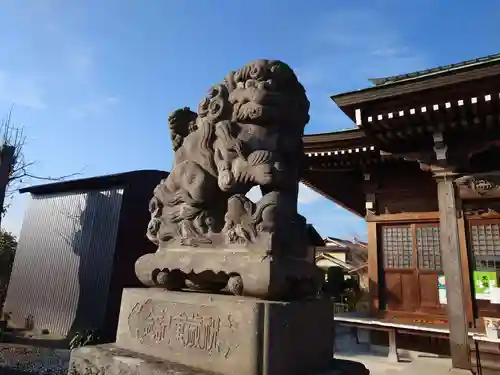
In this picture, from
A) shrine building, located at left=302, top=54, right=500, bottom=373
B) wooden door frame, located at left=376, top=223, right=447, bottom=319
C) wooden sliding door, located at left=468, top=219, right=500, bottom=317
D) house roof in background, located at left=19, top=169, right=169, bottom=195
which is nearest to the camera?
shrine building, located at left=302, top=54, right=500, bottom=373

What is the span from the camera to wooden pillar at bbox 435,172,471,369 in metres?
4.66

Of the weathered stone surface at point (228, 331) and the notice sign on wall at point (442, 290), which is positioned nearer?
the weathered stone surface at point (228, 331)

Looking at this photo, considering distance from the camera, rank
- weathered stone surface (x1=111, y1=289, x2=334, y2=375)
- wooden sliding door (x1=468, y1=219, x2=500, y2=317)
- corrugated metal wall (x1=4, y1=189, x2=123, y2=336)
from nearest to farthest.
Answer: weathered stone surface (x1=111, y1=289, x2=334, y2=375) → wooden sliding door (x1=468, y1=219, x2=500, y2=317) → corrugated metal wall (x1=4, y1=189, x2=123, y2=336)

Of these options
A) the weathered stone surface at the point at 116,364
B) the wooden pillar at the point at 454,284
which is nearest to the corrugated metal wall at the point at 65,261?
the weathered stone surface at the point at 116,364

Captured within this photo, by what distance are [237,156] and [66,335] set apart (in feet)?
28.2

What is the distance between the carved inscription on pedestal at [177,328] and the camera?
5.59ft

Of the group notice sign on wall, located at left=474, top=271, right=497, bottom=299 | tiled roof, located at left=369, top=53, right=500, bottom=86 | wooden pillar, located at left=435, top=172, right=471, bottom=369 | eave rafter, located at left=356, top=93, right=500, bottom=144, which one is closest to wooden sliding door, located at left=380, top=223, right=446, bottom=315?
notice sign on wall, located at left=474, top=271, right=497, bottom=299

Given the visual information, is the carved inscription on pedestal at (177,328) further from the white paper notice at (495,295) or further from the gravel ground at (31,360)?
the white paper notice at (495,295)

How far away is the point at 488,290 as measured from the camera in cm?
577

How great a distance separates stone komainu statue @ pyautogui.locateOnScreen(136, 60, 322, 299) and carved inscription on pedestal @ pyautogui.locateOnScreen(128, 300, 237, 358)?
0.17m

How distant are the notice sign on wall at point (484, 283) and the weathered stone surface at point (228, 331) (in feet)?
17.0

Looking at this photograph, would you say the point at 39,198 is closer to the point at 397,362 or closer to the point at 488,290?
the point at 397,362

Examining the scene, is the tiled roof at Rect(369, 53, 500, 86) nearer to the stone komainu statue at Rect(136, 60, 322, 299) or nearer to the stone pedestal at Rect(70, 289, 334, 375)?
the stone komainu statue at Rect(136, 60, 322, 299)

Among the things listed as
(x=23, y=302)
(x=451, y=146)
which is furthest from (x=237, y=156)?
(x=23, y=302)
